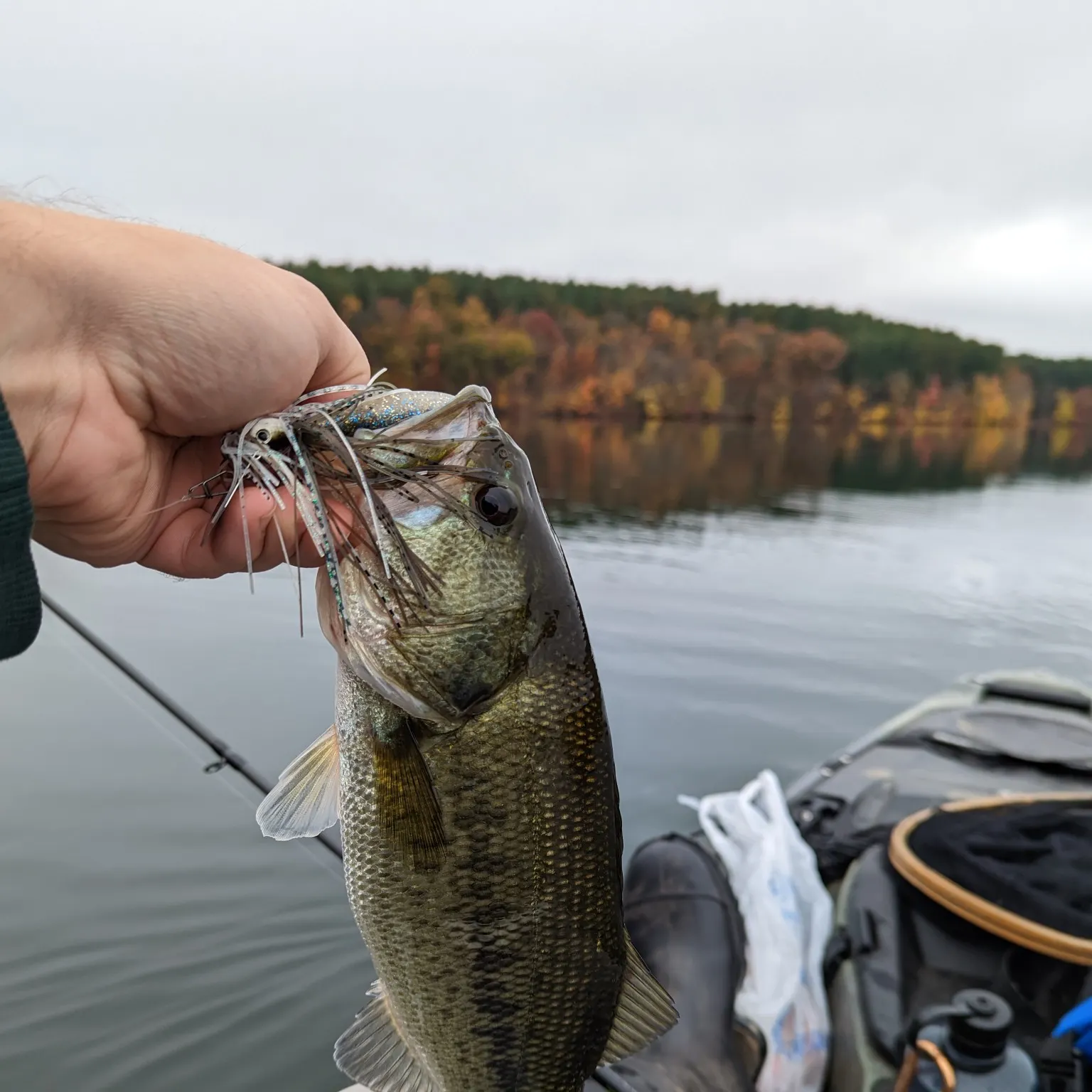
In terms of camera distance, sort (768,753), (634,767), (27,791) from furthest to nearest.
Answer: (768,753) → (634,767) → (27,791)

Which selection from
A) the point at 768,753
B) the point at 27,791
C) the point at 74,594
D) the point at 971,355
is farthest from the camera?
the point at 971,355

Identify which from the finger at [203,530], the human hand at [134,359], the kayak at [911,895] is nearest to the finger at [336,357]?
the human hand at [134,359]

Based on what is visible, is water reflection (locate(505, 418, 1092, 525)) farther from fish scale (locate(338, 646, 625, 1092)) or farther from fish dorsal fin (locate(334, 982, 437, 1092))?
fish scale (locate(338, 646, 625, 1092))

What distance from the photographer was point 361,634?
1.53 meters

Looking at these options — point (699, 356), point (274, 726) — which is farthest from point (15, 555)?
point (699, 356)

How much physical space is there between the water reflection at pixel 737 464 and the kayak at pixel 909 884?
15.7 metres

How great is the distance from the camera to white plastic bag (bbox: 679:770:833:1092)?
11.7 ft

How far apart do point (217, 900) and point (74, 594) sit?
8076 millimetres

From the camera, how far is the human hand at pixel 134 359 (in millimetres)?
1532

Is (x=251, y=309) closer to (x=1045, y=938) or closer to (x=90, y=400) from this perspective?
(x=90, y=400)

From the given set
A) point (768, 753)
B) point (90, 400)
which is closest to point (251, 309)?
point (90, 400)

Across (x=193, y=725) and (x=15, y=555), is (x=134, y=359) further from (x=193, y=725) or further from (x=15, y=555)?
(x=193, y=725)

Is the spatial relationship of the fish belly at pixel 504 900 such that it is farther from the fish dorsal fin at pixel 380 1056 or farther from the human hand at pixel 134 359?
the human hand at pixel 134 359

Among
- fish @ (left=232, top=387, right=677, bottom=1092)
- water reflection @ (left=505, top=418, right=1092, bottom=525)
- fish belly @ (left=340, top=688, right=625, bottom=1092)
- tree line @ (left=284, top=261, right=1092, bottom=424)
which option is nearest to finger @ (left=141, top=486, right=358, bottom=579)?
fish @ (left=232, top=387, right=677, bottom=1092)
